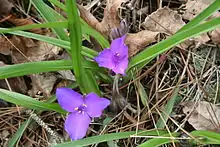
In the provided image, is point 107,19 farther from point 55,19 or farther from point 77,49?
point 77,49

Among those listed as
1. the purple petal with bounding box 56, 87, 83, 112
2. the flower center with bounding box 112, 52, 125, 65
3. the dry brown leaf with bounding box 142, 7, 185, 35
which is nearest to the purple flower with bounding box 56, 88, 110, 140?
the purple petal with bounding box 56, 87, 83, 112

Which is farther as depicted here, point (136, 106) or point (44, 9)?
point (136, 106)

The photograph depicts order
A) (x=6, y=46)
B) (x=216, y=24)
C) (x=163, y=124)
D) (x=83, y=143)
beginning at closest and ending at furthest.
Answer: (x=216, y=24) → (x=83, y=143) → (x=163, y=124) → (x=6, y=46)

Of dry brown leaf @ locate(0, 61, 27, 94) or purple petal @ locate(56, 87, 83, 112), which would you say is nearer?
purple petal @ locate(56, 87, 83, 112)

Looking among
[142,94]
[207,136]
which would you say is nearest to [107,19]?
[142,94]

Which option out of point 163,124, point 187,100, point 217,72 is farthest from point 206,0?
point 163,124

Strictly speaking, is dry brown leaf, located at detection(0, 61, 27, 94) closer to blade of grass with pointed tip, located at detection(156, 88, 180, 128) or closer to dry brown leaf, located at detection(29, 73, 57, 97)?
dry brown leaf, located at detection(29, 73, 57, 97)

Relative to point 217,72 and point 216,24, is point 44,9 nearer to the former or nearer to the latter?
point 216,24

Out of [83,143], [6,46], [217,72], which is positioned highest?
[6,46]

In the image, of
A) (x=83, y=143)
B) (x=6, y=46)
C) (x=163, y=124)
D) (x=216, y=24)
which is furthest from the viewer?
(x=6, y=46)
